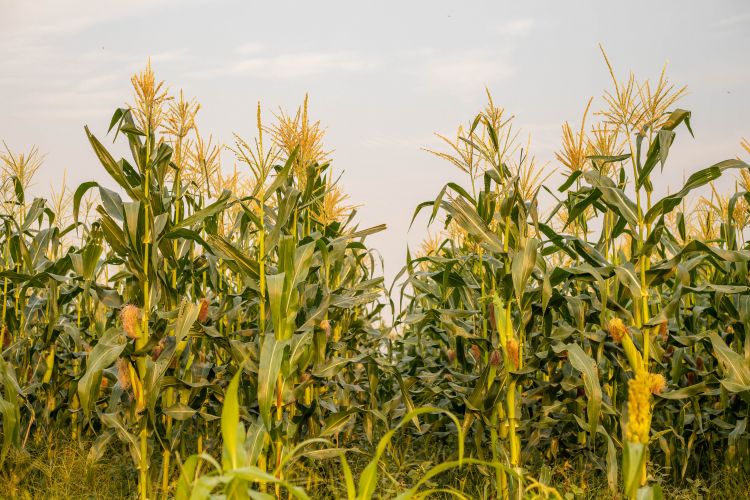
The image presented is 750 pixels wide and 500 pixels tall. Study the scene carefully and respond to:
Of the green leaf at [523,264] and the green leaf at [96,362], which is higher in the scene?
the green leaf at [523,264]

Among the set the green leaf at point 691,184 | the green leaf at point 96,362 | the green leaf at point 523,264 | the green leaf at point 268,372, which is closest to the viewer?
the green leaf at point 268,372

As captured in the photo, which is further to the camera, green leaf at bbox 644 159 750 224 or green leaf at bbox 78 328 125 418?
green leaf at bbox 644 159 750 224

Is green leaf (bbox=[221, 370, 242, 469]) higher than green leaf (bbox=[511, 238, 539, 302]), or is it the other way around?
green leaf (bbox=[511, 238, 539, 302])

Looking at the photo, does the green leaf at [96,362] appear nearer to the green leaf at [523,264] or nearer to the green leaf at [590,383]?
the green leaf at [523,264]

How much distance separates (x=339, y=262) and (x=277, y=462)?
65.3 inches

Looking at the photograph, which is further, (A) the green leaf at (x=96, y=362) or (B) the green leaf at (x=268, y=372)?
(A) the green leaf at (x=96, y=362)

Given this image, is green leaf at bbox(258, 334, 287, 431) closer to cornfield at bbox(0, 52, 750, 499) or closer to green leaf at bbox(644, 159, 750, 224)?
cornfield at bbox(0, 52, 750, 499)

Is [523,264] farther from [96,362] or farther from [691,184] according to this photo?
[96,362]

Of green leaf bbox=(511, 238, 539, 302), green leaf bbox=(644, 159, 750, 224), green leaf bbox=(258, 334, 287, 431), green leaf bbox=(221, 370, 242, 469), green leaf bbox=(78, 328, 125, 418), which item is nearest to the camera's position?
green leaf bbox=(221, 370, 242, 469)

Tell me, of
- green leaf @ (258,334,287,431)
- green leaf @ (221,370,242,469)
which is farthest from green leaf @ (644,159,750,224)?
green leaf @ (221,370,242,469)

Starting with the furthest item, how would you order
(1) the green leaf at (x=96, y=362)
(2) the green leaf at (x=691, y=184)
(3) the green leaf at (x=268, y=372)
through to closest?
(2) the green leaf at (x=691, y=184), (1) the green leaf at (x=96, y=362), (3) the green leaf at (x=268, y=372)

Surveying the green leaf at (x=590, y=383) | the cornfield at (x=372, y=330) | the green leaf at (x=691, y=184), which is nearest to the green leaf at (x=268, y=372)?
the cornfield at (x=372, y=330)

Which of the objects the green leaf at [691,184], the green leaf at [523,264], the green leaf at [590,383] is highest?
the green leaf at [691,184]

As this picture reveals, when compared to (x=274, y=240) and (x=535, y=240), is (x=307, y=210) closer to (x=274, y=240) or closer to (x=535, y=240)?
(x=274, y=240)
